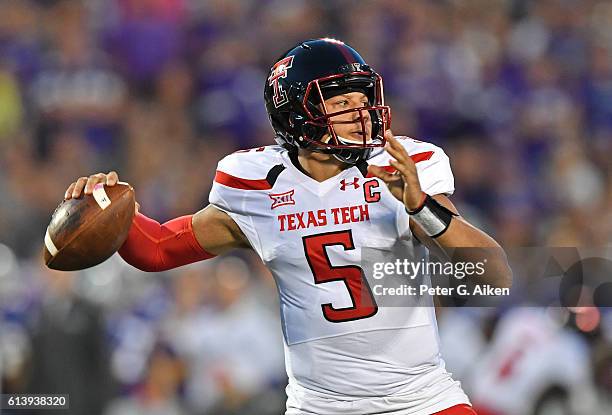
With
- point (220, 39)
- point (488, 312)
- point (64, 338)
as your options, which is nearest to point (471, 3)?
point (220, 39)

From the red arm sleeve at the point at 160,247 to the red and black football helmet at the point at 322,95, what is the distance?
0.51 meters

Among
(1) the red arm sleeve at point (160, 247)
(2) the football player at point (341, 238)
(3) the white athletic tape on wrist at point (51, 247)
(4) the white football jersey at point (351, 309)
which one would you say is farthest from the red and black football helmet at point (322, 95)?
(3) the white athletic tape on wrist at point (51, 247)

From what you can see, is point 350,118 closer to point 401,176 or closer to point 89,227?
point 401,176

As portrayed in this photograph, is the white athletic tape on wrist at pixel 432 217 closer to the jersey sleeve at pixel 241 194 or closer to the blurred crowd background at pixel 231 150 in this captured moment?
the jersey sleeve at pixel 241 194

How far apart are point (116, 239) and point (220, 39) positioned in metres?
6.01

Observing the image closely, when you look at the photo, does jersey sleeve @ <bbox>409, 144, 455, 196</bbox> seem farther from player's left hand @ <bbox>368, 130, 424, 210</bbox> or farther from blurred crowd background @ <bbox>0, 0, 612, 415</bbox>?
blurred crowd background @ <bbox>0, 0, 612, 415</bbox>

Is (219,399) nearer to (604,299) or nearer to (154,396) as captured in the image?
(154,396)

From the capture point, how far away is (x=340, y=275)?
372 cm

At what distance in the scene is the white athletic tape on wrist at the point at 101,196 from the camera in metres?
3.89

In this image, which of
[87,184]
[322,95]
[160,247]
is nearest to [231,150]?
[160,247]

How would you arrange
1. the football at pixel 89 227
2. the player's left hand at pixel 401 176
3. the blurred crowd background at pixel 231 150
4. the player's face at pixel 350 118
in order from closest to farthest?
1. the player's left hand at pixel 401 176
2. the player's face at pixel 350 118
3. the football at pixel 89 227
4. the blurred crowd background at pixel 231 150

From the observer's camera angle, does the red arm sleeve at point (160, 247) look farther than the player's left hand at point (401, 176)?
Yes

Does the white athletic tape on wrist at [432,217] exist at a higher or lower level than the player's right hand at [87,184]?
lower

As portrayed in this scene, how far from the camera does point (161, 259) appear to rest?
4.12m
